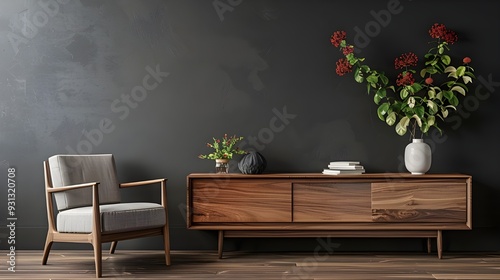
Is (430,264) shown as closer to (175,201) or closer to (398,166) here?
(398,166)

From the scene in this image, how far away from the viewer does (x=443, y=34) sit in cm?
477

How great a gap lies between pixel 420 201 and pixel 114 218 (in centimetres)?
223

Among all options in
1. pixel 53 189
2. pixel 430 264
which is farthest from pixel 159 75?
pixel 430 264

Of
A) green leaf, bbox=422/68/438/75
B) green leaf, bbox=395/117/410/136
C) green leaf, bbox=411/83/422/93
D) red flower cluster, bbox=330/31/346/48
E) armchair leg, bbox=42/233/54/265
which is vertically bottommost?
armchair leg, bbox=42/233/54/265

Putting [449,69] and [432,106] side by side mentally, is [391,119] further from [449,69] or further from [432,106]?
[449,69]

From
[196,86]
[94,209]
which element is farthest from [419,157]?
[94,209]

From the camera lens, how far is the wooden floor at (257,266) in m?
4.02

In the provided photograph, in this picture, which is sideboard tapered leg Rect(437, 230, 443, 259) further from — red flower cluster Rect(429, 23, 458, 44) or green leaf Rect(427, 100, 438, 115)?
red flower cluster Rect(429, 23, 458, 44)

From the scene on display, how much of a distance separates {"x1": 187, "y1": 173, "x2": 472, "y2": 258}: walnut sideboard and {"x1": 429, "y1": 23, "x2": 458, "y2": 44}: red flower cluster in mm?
1069

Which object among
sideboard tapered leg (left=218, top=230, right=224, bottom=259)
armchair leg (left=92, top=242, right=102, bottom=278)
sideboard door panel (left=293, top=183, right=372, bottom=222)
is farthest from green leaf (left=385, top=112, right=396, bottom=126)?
armchair leg (left=92, top=242, right=102, bottom=278)

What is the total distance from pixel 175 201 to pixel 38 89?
1.46 metres

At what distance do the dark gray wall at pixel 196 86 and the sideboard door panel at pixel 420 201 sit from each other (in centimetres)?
44

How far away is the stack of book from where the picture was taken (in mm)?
4676

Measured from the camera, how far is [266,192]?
4.60 m
